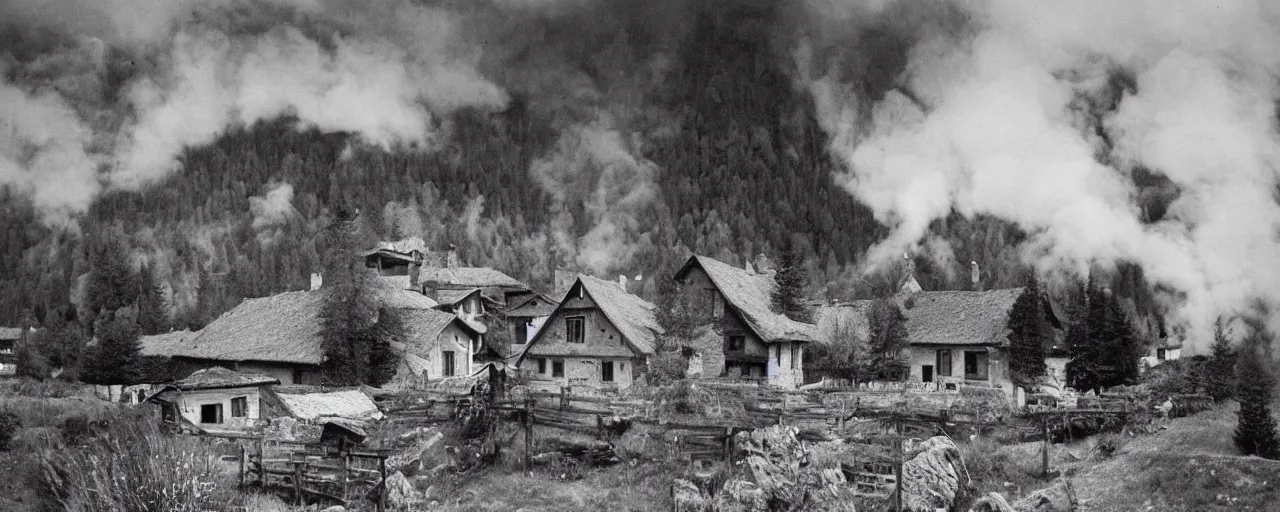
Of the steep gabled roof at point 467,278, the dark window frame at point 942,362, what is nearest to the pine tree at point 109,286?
the steep gabled roof at point 467,278

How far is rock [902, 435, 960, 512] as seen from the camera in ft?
73.1

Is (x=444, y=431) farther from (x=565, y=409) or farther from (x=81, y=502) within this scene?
(x=81, y=502)

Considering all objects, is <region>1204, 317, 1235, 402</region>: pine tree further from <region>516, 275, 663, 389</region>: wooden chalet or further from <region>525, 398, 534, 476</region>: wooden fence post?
<region>525, 398, 534, 476</region>: wooden fence post

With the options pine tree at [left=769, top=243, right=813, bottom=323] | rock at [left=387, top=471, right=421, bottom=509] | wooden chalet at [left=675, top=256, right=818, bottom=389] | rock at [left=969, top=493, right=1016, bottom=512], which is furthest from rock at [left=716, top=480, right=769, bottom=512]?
pine tree at [left=769, top=243, right=813, bottom=323]

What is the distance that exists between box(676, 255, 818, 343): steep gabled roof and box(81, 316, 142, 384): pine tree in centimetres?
3194

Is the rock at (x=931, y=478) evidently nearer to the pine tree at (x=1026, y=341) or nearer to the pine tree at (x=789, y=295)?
the pine tree at (x=1026, y=341)

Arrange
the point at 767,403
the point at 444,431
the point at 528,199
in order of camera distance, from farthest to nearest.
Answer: the point at 528,199 < the point at 767,403 < the point at 444,431

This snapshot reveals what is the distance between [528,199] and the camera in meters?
131

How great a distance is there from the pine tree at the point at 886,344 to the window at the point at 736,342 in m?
7.18

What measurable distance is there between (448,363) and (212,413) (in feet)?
58.5

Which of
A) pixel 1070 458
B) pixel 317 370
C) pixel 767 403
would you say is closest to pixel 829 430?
pixel 767 403

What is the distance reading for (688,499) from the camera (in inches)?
900

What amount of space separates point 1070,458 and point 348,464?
22.7 metres

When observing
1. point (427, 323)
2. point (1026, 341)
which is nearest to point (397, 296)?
point (427, 323)
